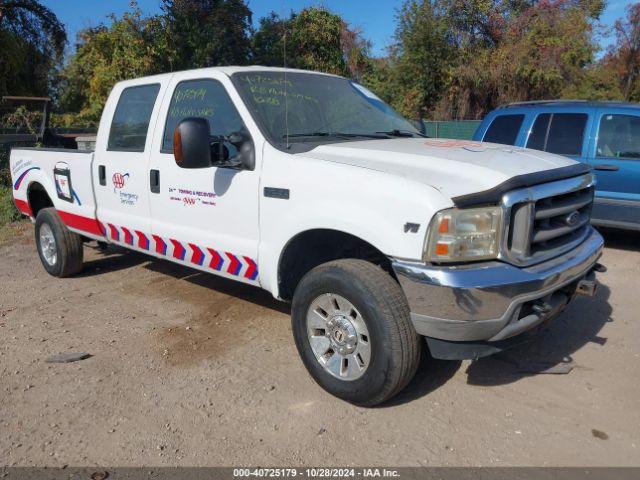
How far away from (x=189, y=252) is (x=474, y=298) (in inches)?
92.6

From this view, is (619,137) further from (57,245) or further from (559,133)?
(57,245)

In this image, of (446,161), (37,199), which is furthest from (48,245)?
(446,161)

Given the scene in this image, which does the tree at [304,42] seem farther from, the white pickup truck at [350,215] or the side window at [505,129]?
the white pickup truck at [350,215]

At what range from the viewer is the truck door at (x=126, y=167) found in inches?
181

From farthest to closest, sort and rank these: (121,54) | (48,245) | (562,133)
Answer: (121,54) < (562,133) < (48,245)

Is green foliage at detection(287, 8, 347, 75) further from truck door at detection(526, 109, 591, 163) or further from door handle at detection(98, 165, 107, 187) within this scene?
door handle at detection(98, 165, 107, 187)

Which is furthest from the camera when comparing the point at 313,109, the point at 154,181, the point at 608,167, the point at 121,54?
the point at 121,54

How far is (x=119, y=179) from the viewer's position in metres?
4.85

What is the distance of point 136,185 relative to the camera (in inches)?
183

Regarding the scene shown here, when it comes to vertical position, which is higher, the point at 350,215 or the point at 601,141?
the point at 601,141

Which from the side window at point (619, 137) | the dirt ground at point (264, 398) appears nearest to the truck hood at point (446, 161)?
the dirt ground at point (264, 398)

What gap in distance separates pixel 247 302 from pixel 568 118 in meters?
4.74

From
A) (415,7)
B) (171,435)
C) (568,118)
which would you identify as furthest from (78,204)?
(415,7)

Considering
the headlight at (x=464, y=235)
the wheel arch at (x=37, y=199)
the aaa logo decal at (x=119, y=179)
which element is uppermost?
the aaa logo decal at (x=119, y=179)
